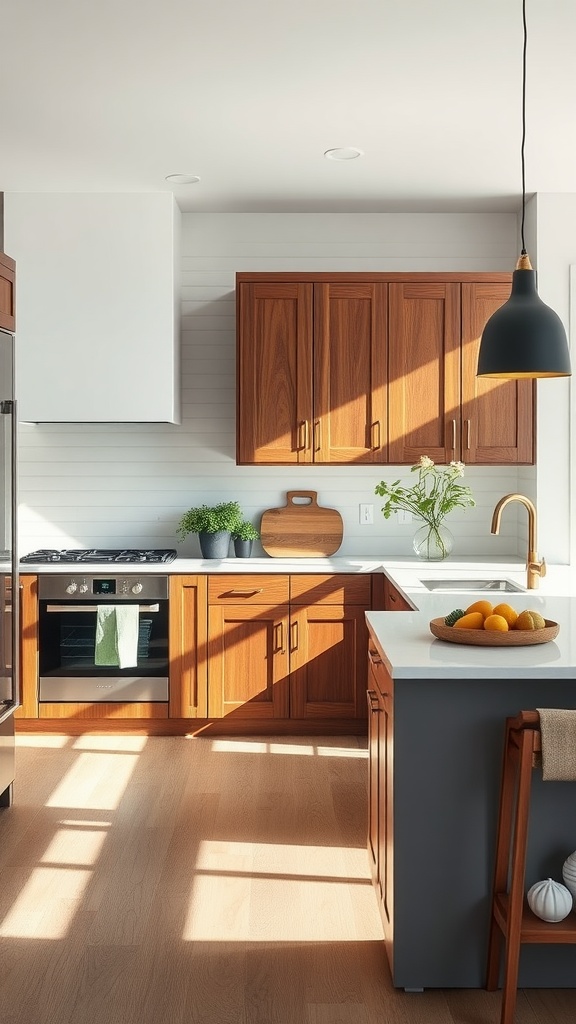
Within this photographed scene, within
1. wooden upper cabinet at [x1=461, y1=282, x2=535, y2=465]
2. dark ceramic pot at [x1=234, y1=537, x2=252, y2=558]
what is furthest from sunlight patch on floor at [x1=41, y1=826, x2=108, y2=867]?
wooden upper cabinet at [x1=461, y1=282, x2=535, y2=465]

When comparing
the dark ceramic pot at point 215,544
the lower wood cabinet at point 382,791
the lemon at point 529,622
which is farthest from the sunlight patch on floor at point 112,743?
the lemon at point 529,622

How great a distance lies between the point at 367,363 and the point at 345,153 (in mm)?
1069

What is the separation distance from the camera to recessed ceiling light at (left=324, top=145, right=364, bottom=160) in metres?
4.38

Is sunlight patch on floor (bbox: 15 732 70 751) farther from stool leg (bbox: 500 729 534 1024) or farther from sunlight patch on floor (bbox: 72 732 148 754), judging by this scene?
stool leg (bbox: 500 729 534 1024)

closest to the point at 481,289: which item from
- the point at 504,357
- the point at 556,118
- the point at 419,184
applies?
the point at 419,184

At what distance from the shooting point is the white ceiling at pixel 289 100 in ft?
10.3

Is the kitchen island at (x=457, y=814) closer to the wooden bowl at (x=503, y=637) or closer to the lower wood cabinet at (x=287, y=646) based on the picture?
the wooden bowl at (x=503, y=637)

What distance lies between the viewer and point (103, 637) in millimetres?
4910

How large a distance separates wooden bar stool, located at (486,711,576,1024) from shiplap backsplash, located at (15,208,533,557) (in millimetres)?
3057

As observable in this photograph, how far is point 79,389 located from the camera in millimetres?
5027

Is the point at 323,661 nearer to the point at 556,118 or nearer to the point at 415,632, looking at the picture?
the point at 415,632

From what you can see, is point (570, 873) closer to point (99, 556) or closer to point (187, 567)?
point (187, 567)

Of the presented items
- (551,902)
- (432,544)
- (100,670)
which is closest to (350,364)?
(432,544)

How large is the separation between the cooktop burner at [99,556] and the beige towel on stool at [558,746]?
297cm
